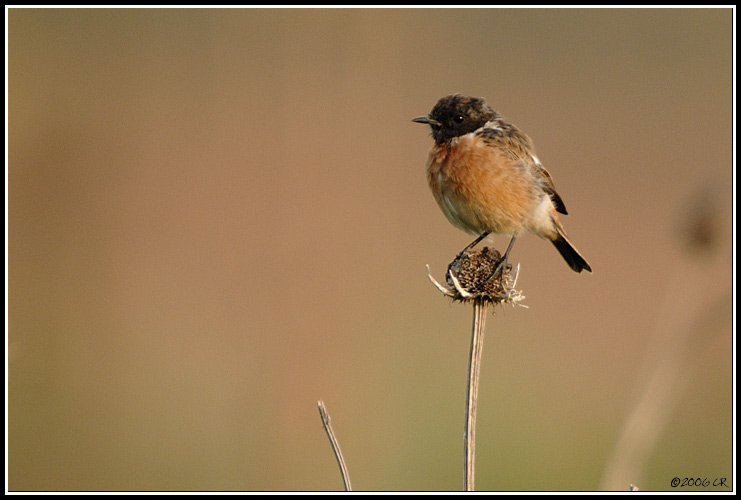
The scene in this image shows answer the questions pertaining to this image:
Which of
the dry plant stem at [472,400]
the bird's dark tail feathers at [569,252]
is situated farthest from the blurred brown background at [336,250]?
the dry plant stem at [472,400]

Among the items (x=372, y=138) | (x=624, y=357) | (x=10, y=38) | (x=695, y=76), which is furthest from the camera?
(x=695, y=76)

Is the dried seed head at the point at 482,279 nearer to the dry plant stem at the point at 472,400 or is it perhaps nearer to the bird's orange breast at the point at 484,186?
the dry plant stem at the point at 472,400

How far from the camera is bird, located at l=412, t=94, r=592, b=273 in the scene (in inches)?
178

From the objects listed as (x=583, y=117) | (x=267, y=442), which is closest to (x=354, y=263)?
(x=267, y=442)

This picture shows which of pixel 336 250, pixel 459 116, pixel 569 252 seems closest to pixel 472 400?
pixel 459 116

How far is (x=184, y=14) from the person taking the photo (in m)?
9.15

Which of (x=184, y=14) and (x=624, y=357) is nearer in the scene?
(x=624, y=357)

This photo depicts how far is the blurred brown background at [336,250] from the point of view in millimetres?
5727

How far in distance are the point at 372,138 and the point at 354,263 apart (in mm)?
2004

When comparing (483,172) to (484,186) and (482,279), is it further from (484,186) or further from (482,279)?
(482,279)

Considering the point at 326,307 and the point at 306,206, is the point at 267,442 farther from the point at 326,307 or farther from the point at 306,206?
the point at 306,206

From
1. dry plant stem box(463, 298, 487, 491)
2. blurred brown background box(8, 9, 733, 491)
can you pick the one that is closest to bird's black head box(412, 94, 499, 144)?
blurred brown background box(8, 9, 733, 491)

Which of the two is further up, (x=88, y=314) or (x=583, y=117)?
(x=583, y=117)

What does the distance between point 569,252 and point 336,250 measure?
10.8ft
